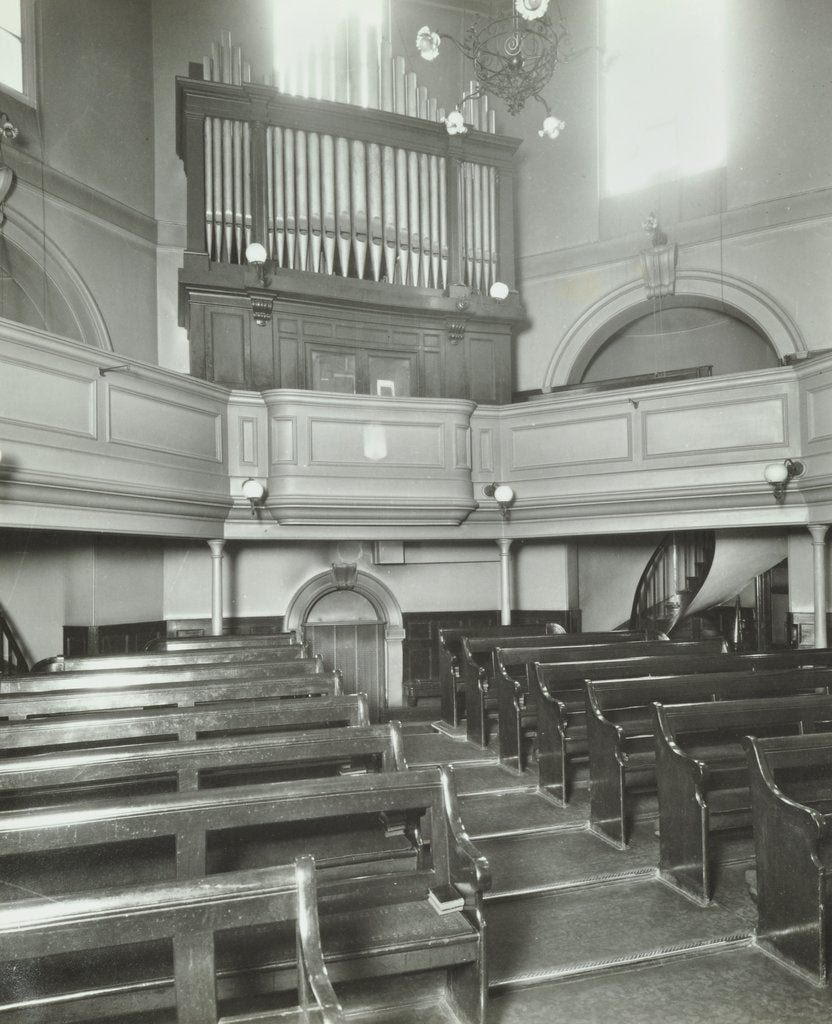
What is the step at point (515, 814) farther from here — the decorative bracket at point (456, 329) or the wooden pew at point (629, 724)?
the decorative bracket at point (456, 329)

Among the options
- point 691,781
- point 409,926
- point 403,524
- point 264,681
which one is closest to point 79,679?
point 264,681

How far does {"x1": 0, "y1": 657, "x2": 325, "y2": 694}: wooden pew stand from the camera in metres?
4.50

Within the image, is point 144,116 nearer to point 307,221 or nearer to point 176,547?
point 307,221

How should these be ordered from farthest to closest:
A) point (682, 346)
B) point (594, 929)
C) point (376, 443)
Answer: point (682, 346) < point (376, 443) < point (594, 929)

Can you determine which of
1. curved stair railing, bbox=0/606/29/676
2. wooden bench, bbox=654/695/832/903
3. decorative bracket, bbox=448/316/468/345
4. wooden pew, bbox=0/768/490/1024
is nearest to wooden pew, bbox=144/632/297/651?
curved stair railing, bbox=0/606/29/676

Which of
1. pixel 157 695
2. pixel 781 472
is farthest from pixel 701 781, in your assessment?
pixel 781 472

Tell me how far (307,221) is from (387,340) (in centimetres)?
159

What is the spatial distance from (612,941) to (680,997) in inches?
15.4

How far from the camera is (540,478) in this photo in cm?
906

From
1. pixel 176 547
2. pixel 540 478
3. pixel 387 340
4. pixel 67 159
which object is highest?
pixel 67 159

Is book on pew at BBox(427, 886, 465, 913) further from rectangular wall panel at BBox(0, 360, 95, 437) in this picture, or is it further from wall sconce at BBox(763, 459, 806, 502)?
wall sconce at BBox(763, 459, 806, 502)

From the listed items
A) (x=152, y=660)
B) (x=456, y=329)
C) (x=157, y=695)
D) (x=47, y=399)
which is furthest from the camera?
(x=456, y=329)

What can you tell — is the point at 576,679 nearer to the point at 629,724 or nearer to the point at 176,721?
the point at 629,724

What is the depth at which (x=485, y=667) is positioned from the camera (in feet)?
22.8
